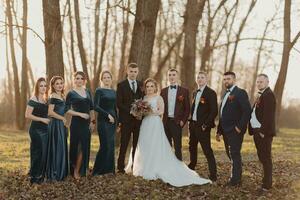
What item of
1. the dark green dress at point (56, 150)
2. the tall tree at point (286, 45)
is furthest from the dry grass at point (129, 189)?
the tall tree at point (286, 45)

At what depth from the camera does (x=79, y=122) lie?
10.4 meters

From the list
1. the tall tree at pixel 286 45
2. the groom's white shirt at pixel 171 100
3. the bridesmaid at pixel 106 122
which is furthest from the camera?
the tall tree at pixel 286 45

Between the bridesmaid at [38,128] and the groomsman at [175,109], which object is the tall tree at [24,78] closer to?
the bridesmaid at [38,128]

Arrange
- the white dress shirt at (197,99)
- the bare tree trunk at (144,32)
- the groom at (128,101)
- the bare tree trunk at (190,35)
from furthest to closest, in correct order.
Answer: the bare tree trunk at (190,35), the bare tree trunk at (144,32), the groom at (128,101), the white dress shirt at (197,99)

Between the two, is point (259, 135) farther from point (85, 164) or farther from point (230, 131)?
point (85, 164)

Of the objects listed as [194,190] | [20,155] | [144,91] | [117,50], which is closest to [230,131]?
[194,190]

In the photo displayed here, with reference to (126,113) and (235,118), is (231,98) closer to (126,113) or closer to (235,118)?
(235,118)

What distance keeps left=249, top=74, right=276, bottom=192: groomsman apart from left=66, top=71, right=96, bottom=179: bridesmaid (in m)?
3.51

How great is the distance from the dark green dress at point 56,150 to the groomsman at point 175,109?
2.32 m

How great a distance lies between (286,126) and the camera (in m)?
44.7

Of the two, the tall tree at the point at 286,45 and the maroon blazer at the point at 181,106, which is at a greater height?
the tall tree at the point at 286,45

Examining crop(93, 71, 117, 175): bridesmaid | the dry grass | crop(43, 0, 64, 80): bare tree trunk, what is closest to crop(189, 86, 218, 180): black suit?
the dry grass

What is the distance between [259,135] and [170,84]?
237 centimetres

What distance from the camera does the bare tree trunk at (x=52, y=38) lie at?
14461mm
